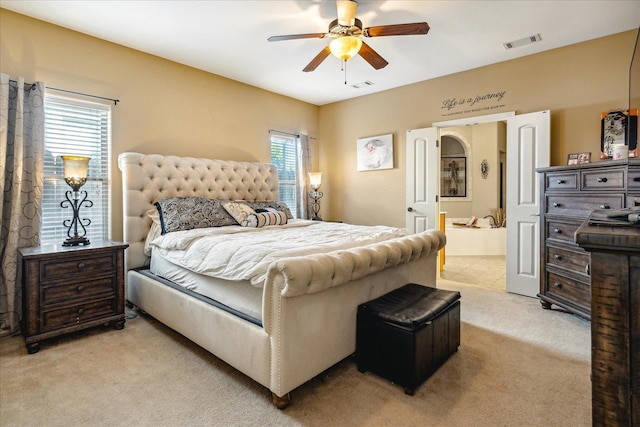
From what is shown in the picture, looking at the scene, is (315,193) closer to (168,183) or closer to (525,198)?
(168,183)

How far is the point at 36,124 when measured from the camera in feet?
9.17

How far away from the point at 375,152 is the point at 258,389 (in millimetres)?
3910

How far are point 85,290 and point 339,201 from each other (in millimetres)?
3831

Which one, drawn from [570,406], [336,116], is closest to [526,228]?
[570,406]

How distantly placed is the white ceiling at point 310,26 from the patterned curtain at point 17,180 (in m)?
0.80

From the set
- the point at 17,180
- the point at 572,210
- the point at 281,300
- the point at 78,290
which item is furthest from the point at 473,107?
the point at 17,180

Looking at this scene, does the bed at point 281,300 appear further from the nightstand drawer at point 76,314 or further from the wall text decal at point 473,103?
the wall text decal at point 473,103

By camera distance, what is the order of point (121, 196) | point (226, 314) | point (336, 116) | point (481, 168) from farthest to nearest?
1. point (481, 168)
2. point (336, 116)
3. point (121, 196)
4. point (226, 314)

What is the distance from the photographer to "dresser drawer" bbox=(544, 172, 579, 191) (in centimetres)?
295

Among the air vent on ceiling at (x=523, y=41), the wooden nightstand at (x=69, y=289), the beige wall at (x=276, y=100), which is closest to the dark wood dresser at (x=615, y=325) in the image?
the wooden nightstand at (x=69, y=289)

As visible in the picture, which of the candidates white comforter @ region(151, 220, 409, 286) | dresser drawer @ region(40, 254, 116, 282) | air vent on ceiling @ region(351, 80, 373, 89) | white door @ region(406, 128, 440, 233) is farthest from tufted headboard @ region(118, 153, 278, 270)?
white door @ region(406, 128, 440, 233)

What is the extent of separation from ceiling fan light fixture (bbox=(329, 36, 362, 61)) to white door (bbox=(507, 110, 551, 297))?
7.38 feet

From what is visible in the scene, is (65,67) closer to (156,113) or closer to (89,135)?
(89,135)

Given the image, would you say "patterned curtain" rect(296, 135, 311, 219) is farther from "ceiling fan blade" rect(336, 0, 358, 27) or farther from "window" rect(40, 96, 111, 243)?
"ceiling fan blade" rect(336, 0, 358, 27)
